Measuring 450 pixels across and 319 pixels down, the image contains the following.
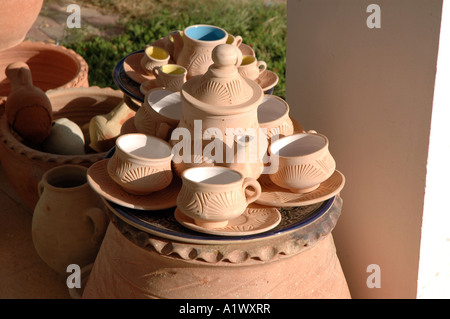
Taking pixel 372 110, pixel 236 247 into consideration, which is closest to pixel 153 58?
pixel 372 110

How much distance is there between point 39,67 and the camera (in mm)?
3988

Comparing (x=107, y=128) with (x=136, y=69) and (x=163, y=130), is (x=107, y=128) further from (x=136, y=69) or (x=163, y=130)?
(x=163, y=130)

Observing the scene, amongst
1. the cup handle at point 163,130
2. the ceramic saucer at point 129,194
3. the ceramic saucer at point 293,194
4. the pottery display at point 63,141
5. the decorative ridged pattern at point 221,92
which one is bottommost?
the pottery display at point 63,141

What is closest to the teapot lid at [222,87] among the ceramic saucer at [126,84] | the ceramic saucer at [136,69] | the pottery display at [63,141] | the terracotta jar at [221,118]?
the terracotta jar at [221,118]

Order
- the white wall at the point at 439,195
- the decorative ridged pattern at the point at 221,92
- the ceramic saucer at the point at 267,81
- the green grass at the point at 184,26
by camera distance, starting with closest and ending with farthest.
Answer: the decorative ridged pattern at the point at 221,92, the white wall at the point at 439,195, the ceramic saucer at the point at 267,81, the green grass at the point at 184,26

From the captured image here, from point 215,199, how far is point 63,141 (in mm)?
1588

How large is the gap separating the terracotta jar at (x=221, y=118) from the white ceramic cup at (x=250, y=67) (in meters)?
0.46

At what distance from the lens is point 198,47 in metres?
2.46

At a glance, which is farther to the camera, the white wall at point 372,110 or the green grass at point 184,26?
the green grass at point 184,26

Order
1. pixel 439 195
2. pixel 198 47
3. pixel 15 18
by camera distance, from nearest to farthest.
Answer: pixel 439 195, pixel 198 47, pixel 15 18

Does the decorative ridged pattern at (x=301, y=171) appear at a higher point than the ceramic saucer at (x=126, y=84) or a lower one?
lower

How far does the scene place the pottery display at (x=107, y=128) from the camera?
10.4ft

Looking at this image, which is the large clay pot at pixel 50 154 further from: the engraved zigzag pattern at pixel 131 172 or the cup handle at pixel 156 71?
the engraved zigzag pattern at pixel 131 172

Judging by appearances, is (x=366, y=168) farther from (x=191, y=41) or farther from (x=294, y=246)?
(x=191, y=41)
